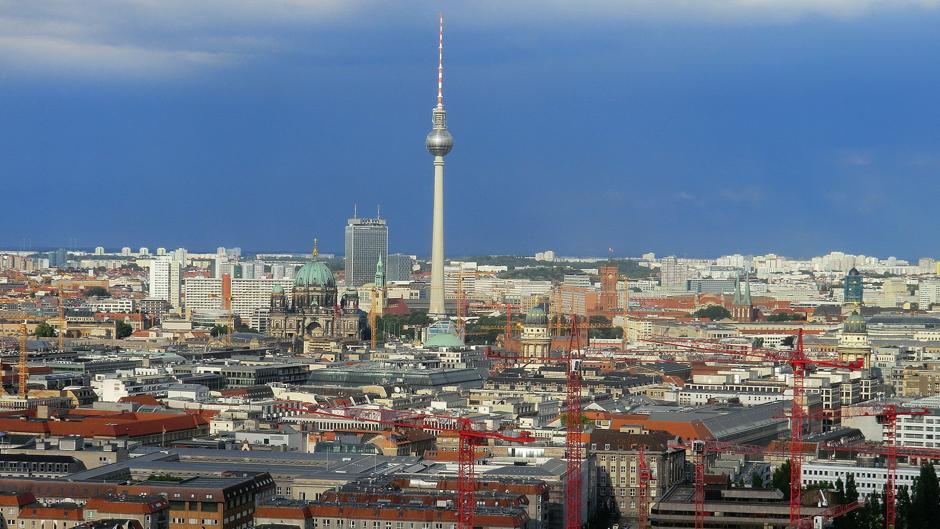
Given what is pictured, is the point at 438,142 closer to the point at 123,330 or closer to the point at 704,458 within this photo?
the point at 123,330

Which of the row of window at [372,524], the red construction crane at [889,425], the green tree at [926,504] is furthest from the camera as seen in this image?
the red construction crane at [889,425]

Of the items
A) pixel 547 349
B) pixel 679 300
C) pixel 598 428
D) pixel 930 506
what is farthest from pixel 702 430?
pixel 679 300

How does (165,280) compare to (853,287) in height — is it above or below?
above

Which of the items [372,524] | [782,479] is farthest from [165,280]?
[372,524]

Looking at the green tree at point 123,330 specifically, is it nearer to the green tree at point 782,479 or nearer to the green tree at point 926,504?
the green tree at point 782,479

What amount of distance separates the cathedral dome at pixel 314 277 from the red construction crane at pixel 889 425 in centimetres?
4865

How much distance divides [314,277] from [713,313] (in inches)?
1571

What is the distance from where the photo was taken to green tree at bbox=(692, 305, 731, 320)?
15625 centimetres

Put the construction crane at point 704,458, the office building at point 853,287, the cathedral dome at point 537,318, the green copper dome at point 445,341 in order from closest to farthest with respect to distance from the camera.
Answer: the construction crane at point 704,458
the green copper dome at point 445,341
the cathedral dome at point 537,318
the office building at point 853,287

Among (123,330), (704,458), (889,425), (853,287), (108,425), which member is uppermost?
(853,287)

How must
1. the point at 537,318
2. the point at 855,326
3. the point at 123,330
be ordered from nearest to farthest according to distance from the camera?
the point at 855,326 < the point at 537,318 < the point at 123,330

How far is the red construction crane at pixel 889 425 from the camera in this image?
53.8m

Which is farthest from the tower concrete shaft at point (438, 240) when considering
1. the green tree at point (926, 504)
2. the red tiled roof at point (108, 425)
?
the green tree at point (926, 504)

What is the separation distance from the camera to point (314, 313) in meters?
126
